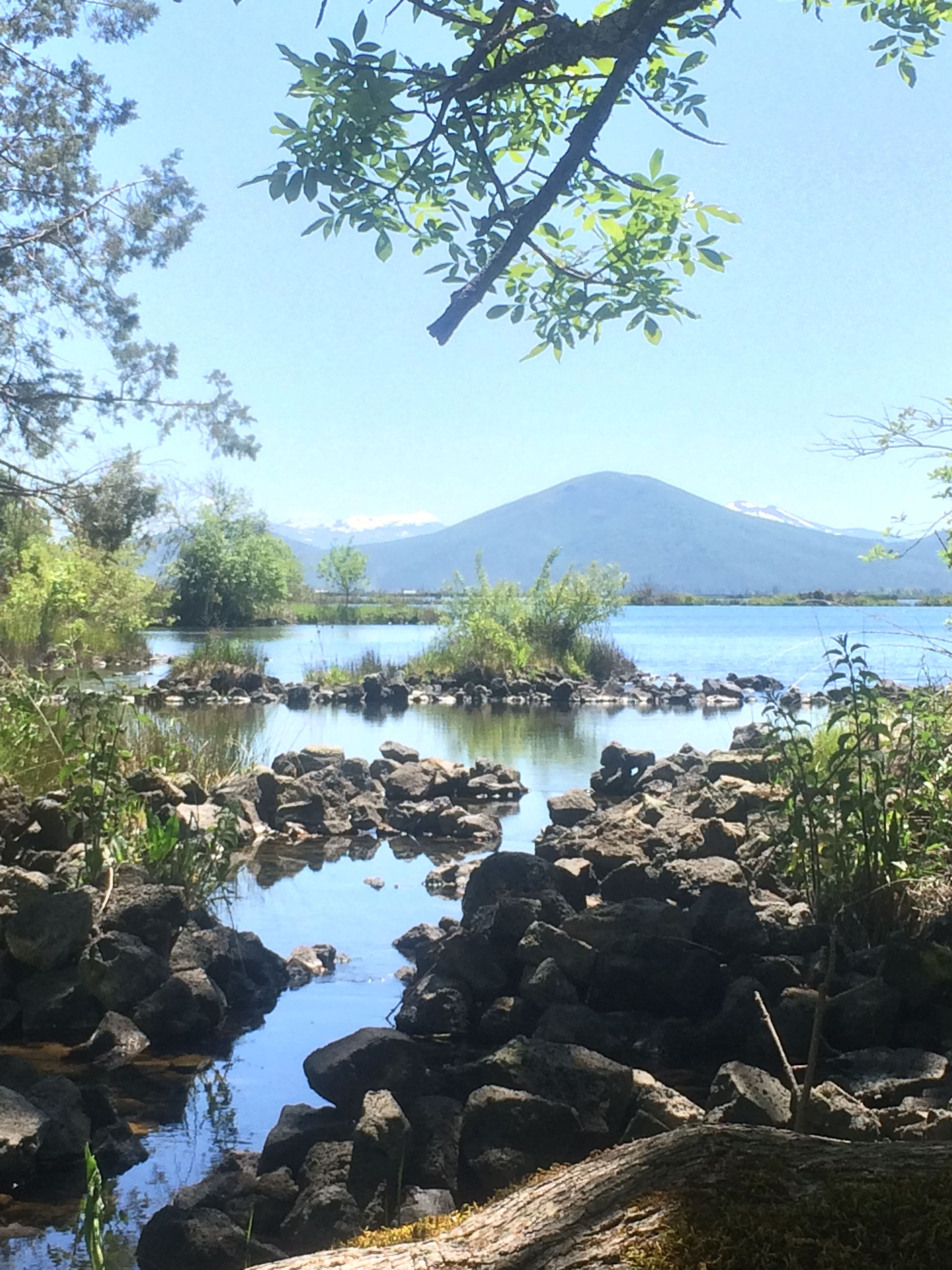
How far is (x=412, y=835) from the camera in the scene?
336 inches

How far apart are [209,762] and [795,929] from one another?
6.15 meters

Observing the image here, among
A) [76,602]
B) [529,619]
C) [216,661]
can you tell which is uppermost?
[76,602]

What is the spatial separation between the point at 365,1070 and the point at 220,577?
48818 millimetres

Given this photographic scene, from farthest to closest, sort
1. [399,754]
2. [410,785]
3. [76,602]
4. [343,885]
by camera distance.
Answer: [76,602] → [399,754] → [410,785] → [343,885]

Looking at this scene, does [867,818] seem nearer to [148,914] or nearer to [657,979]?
[657,979]

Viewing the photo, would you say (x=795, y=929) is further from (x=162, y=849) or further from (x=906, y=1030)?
(x=162, y=849)

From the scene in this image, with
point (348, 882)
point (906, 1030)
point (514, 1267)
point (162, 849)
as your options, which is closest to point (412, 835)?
point (348, 882)

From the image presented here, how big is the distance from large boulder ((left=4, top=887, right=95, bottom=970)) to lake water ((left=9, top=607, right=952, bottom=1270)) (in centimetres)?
84

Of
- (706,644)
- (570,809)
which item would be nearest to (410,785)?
(570,809)

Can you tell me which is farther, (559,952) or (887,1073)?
(559,952)

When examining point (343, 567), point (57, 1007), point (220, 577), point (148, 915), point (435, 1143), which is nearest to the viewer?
point (435, 1143)

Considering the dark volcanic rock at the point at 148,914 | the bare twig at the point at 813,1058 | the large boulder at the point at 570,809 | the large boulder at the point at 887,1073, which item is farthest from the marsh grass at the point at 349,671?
the bare twig at the point at 813,1058

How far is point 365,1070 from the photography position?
3.46m

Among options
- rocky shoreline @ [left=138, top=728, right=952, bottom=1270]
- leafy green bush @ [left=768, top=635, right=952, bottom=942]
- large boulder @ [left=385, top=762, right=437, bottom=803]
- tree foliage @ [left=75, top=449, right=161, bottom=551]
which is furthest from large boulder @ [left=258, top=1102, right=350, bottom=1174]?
tree foliage @ [left=75, top=449, right=161, bottom=551]
